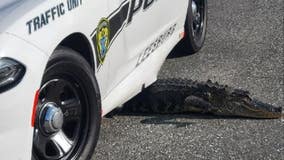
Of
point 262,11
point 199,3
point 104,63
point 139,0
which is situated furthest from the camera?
point 262,11

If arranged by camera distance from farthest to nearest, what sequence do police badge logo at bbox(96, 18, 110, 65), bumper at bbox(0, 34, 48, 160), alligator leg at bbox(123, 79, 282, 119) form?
1. alligator leg at bbox(123, 79, 282, 119)
2. police badge logo at bbox(96, 18, 110, 65)
3. bumper at bbox(0, 34, 48, 160)

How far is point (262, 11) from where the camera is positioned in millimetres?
8586

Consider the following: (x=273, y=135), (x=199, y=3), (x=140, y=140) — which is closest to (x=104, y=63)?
(x=140, y=140)

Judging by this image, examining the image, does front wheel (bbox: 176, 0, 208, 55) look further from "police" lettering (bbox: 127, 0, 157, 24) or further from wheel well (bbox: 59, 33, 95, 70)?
wheel well (bbox: 59, 33, 95, 70)

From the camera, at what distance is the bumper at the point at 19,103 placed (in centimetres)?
364

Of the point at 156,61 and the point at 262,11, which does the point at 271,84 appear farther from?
the point at 262,11

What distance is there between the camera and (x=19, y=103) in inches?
145

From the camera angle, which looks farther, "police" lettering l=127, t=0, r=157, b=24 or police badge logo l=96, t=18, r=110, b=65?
"police" lettering l=127, t=0, r=157, b=24

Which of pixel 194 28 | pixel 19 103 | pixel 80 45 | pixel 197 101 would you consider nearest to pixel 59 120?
pixel 80 45

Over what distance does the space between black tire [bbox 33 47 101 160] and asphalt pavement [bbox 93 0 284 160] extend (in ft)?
1.54

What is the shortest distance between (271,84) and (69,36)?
2.55 metres

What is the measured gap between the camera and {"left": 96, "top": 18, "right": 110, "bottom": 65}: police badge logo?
14.8 ft

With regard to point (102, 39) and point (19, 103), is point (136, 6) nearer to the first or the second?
point (102, 39)

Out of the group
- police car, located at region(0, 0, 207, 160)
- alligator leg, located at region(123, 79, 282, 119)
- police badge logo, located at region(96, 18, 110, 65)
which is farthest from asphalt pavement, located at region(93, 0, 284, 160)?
police badge logo, located at region(96, 18, 110, 65)
